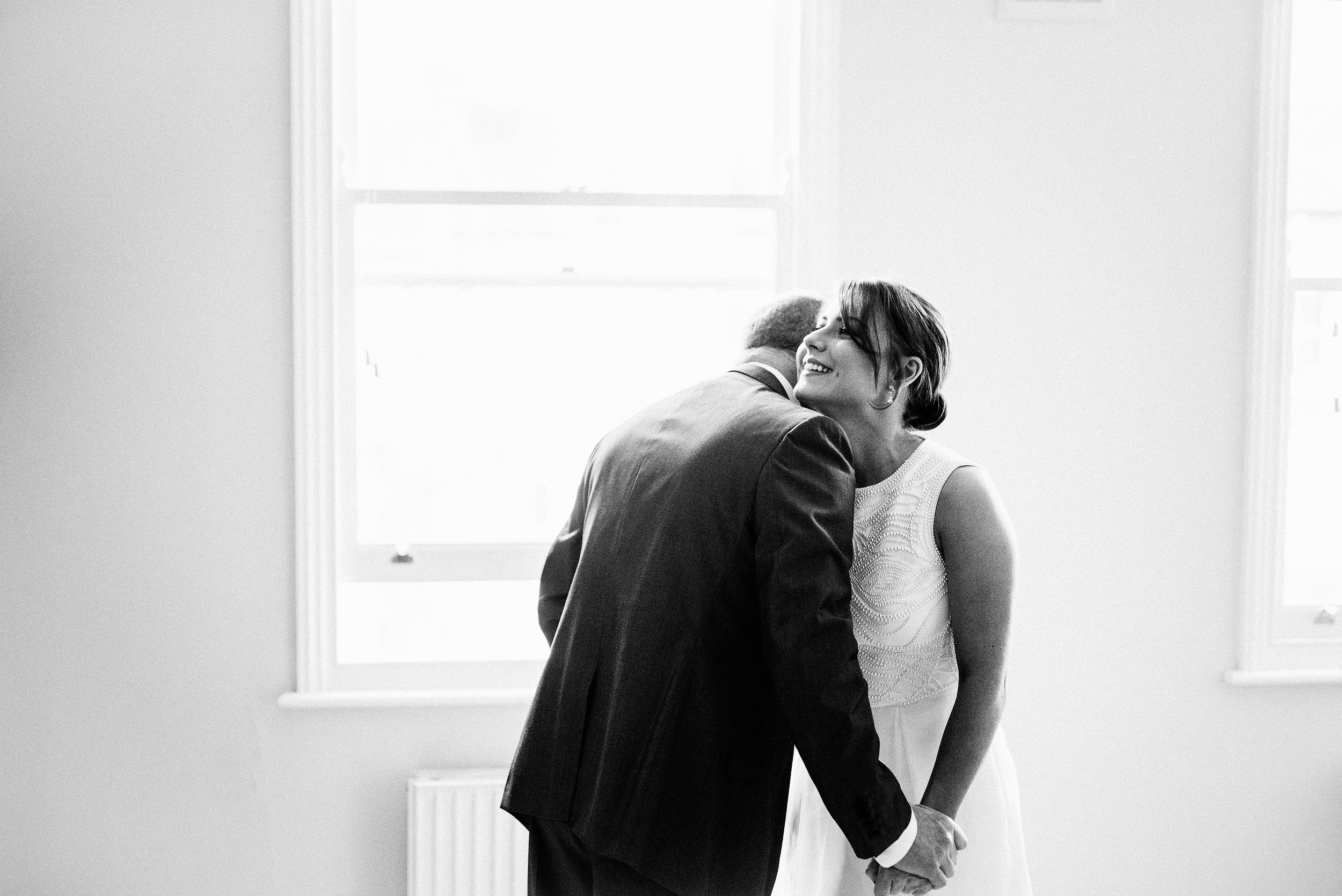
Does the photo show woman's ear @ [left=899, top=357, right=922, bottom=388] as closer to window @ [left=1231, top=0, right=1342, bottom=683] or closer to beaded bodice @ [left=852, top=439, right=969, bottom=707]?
beaded bodice @ [left=852, top=439, right=969, bottom=707]

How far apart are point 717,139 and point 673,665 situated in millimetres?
1615

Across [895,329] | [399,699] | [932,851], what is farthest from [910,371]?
[399,699]

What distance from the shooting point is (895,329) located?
5.85ft

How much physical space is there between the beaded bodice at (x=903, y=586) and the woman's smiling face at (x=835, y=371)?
0.45 ft

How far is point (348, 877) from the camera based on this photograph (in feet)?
9.05

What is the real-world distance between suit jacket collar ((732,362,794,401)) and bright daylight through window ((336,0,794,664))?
38.3 inches

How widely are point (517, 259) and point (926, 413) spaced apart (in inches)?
52.6

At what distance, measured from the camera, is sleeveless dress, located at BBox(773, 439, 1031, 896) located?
5.72ft

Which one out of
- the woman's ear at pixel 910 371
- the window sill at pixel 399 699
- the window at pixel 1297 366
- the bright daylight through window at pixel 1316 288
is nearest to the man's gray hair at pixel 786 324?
the woman's ear at pixel 910 371

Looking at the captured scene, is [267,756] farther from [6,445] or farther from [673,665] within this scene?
[673,665]

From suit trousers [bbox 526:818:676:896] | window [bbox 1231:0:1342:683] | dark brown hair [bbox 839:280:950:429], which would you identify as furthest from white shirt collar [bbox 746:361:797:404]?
window [bbox 1231:0:1342:683]

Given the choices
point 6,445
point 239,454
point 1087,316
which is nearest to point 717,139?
point 1087,316

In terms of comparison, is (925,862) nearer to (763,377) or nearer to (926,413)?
(926,413)

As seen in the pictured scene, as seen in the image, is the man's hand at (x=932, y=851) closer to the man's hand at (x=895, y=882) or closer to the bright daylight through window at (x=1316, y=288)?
the man's hand at (x=895, y=882)
